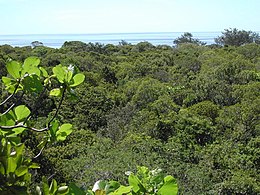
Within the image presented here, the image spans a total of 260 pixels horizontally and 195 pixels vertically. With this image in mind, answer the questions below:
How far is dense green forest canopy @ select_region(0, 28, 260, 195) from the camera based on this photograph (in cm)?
950

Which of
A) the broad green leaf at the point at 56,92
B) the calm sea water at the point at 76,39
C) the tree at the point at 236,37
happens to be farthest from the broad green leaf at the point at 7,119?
the tree at the point at 236,37

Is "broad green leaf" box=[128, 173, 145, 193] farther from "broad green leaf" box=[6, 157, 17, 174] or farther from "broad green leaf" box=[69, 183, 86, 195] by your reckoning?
"broad green leaf" box=[6, 157, 17, 174]

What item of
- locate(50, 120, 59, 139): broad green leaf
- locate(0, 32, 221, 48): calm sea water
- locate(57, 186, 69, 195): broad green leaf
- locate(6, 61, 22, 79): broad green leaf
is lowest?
locate(0, 32, 221, 48): calm sea water

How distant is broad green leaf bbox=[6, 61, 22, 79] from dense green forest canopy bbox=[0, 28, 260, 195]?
3659mm

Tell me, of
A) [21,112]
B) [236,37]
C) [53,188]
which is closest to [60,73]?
[21,112]

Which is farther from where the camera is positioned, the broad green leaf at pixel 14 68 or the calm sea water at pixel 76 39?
the calm sea water at pixel 76 39

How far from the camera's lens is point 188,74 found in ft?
68.9

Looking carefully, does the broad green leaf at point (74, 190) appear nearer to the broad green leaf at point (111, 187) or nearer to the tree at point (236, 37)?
the broad green leaf at point (111, 187)

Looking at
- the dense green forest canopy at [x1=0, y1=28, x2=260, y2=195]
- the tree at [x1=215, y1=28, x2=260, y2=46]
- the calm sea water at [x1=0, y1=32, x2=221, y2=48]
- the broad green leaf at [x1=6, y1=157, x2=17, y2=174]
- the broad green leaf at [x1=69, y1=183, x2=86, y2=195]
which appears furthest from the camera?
the calm sea water at [x1=0, y1=32, x2=221, y2=48]

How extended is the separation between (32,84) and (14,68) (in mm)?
51

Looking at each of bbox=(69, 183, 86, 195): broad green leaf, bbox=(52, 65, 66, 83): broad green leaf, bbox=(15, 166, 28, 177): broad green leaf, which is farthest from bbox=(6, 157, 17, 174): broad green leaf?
bbox=(52, 65, 66, 83): broad green leaf

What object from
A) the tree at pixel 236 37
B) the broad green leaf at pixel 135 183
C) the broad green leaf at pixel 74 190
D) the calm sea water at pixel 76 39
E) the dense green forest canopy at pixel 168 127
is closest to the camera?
the broad green leaf at pixel 74 190

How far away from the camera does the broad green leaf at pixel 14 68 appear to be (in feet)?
2.78

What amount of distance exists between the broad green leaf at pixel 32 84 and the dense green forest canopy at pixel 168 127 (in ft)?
12.0
